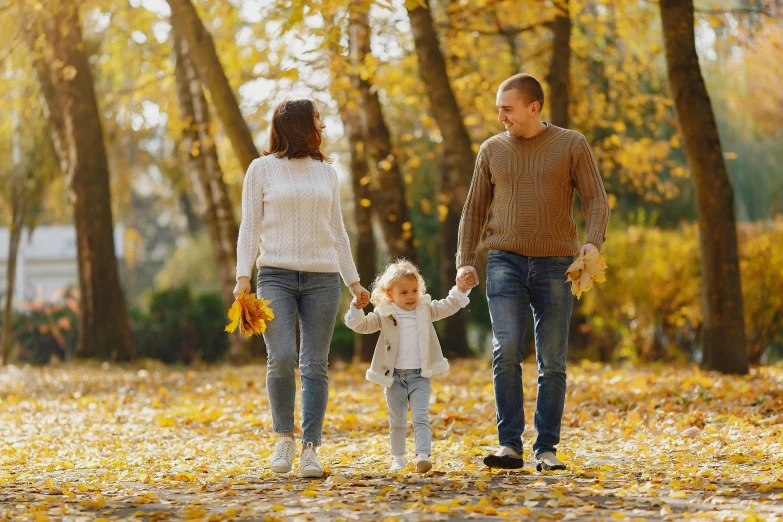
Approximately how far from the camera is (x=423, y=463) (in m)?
5.88

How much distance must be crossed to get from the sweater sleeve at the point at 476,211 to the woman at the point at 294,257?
0.57 m

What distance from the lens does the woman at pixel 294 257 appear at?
5922mm

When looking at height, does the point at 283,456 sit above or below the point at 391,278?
below

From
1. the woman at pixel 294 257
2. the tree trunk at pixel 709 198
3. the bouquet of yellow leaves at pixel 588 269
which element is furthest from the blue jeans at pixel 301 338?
the tree trunk at pixel 709 198

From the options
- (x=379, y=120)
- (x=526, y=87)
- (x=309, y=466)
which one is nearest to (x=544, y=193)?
(x=526, y=87)

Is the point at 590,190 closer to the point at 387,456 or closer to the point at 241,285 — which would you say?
the point at 241,285

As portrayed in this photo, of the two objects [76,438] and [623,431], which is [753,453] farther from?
[76,438]

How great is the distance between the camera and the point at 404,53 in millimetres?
16062

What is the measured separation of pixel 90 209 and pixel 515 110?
12179 mm

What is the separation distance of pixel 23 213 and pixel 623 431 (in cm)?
1302

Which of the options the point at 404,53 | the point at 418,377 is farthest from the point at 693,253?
the point at 418,377

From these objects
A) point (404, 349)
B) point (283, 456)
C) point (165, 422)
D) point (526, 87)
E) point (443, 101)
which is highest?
point (443, 101)

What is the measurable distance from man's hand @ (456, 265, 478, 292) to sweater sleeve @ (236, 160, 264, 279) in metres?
1.06

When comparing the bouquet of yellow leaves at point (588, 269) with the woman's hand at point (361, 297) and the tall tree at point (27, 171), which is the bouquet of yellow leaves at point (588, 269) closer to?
the woman's hand at point (361, 297)
